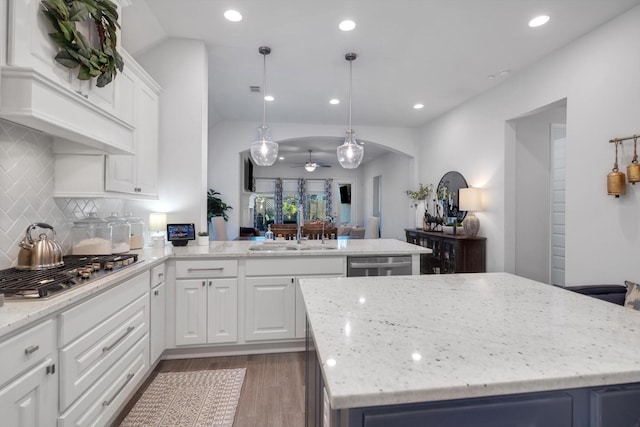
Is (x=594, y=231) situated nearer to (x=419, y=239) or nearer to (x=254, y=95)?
(x=419, y=239)

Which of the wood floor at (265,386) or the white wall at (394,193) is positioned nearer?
the wood floor at (265,386)

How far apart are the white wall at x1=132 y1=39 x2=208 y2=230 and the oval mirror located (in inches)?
147

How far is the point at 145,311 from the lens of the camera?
208 cm

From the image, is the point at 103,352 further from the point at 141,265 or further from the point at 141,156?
the point at 141,156

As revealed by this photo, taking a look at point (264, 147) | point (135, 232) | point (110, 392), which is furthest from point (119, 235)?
point (264, 147)

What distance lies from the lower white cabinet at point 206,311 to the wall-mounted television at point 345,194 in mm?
8617

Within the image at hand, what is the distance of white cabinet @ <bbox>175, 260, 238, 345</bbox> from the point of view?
2482 mm

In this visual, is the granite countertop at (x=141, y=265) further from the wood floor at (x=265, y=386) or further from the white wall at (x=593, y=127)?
the white wall at (x=593, y=127)

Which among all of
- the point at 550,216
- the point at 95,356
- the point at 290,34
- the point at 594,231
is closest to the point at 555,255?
the point at 550,216

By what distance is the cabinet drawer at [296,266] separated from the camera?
2.59 meters

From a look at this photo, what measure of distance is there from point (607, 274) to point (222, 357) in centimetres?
345

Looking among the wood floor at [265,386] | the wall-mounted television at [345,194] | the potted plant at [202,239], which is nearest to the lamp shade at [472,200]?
the wood floor at [265,386]

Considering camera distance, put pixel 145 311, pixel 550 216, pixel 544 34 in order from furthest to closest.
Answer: pixel 550 216 → pixel 544 34 → pixel 145 311

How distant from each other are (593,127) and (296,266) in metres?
2.99
